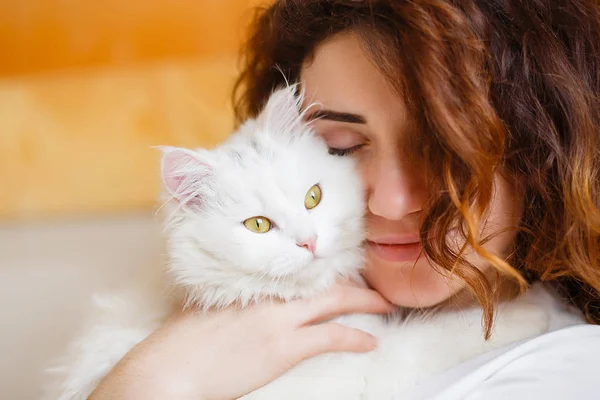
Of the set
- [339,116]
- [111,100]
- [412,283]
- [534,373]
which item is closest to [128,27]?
[111,100]

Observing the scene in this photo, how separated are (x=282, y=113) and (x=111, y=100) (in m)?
1.68

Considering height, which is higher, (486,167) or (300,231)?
(486,167)

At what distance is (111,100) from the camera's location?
9.09ft

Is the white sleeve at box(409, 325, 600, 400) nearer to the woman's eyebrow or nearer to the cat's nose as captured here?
the cat's nose

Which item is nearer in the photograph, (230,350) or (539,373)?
(539,373)

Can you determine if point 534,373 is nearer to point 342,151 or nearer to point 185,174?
point 342,151

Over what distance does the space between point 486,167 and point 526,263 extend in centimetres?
36

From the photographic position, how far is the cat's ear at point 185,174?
1.26 m

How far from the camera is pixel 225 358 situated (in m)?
1.27

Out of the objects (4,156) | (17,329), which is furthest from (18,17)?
(17,329)

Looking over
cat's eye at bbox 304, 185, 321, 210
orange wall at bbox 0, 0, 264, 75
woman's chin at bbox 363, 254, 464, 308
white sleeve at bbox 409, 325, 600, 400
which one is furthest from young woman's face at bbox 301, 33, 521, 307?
orange wall at bbox 0, 0, 264, 75

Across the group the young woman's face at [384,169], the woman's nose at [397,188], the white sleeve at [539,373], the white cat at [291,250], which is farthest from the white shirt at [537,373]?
the woman's nose at [397,188]

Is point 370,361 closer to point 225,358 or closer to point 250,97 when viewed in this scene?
point 225,358

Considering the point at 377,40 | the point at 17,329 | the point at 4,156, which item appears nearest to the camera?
the point at 377,40
